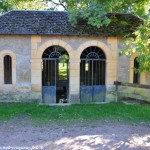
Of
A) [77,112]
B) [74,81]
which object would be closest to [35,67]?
[74,81]

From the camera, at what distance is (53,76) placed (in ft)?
55.8

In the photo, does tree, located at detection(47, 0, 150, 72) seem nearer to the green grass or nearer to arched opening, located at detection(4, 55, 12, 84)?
the green grass

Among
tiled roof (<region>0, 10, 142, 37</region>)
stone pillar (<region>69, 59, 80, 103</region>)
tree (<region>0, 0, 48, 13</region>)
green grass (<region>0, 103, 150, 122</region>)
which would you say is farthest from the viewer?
tree (<region>0, 0, 48, 13</region>)

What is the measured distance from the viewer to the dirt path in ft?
26.0

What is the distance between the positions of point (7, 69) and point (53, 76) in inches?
124

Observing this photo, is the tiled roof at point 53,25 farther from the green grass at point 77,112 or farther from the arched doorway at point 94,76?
the green grass at point 77,112

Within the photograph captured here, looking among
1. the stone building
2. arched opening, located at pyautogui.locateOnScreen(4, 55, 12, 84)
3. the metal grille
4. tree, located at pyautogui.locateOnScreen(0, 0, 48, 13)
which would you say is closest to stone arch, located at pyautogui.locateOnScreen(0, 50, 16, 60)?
the stone building

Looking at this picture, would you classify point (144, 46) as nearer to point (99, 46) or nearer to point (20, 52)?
point (99, 46)

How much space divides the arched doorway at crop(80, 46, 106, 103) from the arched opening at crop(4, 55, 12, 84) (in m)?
3.88

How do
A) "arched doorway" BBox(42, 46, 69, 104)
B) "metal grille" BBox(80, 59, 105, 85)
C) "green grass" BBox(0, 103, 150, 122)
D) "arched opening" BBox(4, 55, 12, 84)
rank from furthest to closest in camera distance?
"metal grille" BBox(80, 59, 105, 85)
"arched doorway" BBox(42, 46, 69, 104)
"arched opening" BBox(4, 55, 12, 84)
"green grass" BBox(0, 103, 150, 122)

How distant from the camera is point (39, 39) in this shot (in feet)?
48.1

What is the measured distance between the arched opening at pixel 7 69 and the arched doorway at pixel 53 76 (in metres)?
1.81

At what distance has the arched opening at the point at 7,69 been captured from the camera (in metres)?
14.8

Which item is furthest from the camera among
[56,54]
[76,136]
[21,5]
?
[21,5]
